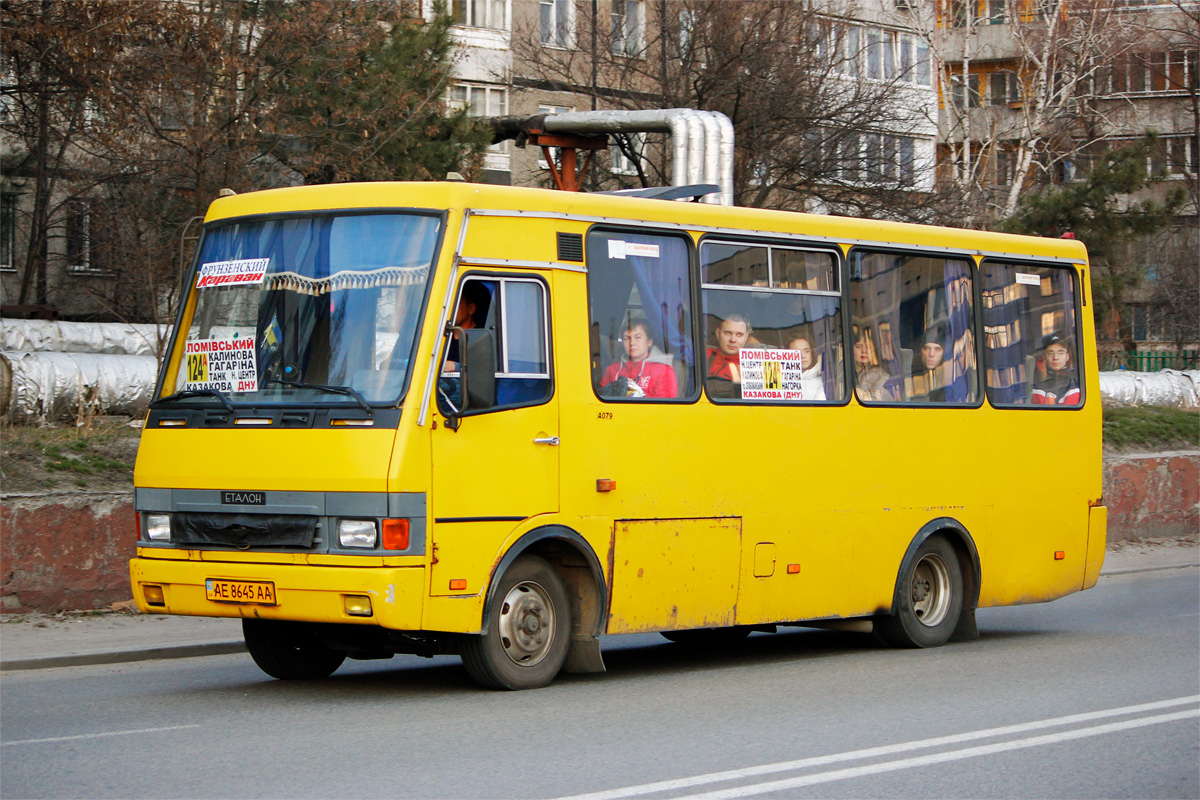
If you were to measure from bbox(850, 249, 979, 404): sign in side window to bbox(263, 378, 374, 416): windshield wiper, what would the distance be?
175 inches

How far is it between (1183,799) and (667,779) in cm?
227

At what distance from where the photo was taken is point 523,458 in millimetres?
9453

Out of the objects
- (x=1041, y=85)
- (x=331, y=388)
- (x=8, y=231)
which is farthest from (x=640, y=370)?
(x=1041, y=85)

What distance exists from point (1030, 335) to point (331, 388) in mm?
6976

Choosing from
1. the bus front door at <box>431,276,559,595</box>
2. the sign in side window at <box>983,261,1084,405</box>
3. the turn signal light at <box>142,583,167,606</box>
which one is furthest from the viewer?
the sign in side window at <box>983,261,1084,405</box>

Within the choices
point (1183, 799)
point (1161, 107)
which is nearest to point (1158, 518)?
point (1183, 799)

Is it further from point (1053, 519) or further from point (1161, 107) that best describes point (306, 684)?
point (1161, 107)

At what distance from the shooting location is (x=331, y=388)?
900 centimetres

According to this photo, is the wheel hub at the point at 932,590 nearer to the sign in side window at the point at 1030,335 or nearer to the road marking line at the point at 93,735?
the sign in side window at the point at 1030,335

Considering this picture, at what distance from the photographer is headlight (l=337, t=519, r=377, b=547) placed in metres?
8.73

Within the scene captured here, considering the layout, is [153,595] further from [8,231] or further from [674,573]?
[8,231]

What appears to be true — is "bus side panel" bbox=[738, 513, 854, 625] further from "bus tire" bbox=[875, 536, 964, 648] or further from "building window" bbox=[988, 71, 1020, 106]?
"building window" bbox=[988, 71, 1020, 106]

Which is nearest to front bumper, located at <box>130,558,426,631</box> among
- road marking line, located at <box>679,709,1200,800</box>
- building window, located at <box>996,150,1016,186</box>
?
road marking line, located at <box>679,709,1200,800</box>

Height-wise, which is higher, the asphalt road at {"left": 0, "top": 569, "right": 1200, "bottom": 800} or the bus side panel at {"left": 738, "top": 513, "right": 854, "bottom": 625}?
the bus side panel at {"left": 738, "top": 513, "right": 854, "bottom": 625}
